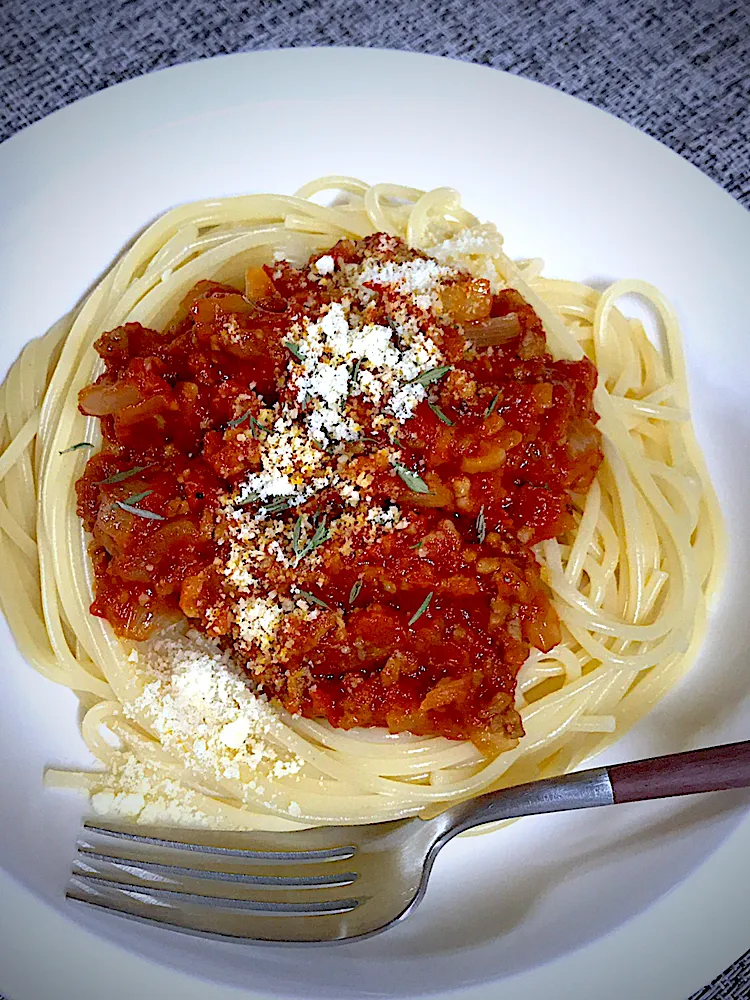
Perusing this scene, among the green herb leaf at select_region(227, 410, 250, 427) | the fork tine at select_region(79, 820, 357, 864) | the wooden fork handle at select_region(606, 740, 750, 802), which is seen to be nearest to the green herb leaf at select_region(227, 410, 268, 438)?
the green herb leaf at select_region(227, 410, 250, 427)

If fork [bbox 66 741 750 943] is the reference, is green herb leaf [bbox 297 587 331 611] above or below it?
above

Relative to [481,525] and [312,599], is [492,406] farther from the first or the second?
[312,599]

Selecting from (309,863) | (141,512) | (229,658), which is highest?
(141,512)

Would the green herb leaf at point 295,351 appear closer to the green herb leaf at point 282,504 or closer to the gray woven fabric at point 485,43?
the green herb leaf at point 282,504

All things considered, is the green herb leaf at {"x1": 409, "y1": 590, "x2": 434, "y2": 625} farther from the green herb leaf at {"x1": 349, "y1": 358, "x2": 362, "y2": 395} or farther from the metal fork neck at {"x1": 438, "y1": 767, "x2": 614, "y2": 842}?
the green herb leaf at {"x1": 349, "y1": 358, "x2": 362, "y2": 395}

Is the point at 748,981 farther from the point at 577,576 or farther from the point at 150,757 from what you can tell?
the point at 150,757

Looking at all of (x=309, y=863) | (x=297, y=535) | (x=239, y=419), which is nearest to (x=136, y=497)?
(x=239, y=419)
